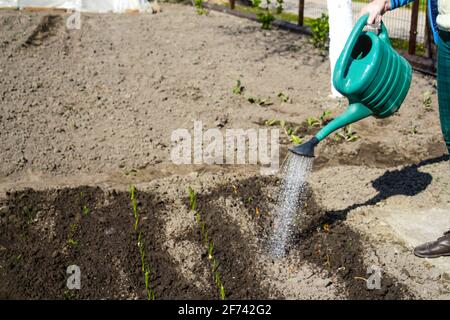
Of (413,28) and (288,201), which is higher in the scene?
(413,28)

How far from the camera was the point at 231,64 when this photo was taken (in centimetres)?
597

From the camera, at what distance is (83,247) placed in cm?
312

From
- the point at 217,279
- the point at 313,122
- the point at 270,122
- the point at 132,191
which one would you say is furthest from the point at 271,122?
the point at 217,279

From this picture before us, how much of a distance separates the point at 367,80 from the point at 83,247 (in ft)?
5.58

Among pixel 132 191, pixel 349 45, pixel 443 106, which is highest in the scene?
pixel 349 45

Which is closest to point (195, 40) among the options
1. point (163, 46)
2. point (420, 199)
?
point (163, 46)

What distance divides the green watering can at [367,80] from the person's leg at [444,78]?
183 mm

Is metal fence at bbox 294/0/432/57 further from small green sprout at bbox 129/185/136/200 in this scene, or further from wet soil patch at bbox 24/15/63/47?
small green sprout at bbox 129/185/136/200

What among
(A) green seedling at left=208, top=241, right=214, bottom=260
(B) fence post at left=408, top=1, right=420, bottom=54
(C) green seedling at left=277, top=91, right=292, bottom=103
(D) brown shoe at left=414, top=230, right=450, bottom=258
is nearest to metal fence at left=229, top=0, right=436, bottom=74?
(B) fence post at left=408, top=1, right=420, bottom=54

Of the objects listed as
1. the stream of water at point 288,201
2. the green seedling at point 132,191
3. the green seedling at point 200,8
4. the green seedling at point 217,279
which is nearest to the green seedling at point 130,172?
the green seedling at point 132,191

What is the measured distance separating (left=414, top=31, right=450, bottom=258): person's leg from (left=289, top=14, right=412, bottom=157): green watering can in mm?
189

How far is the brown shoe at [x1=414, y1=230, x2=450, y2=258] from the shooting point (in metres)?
3.04

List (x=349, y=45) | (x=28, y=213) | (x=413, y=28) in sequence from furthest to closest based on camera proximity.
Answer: (x=413, y=28) → (x=28, y=213) → (x=349, y=45)

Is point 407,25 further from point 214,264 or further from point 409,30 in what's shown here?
point 214,264
